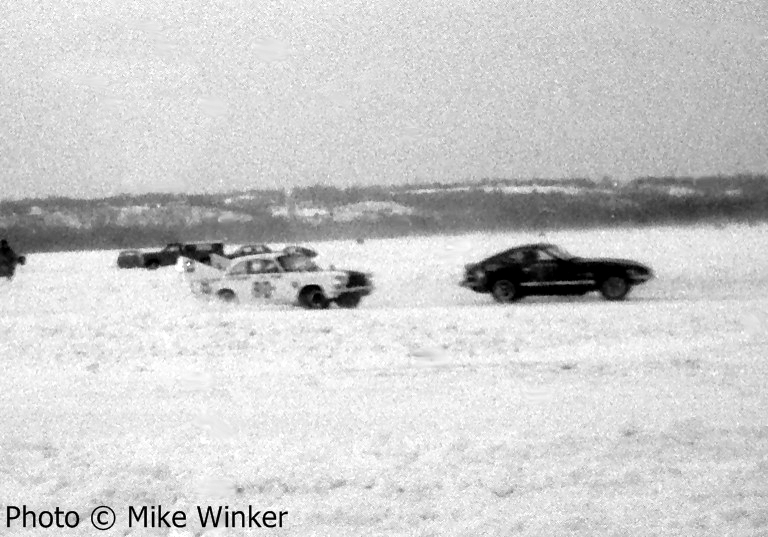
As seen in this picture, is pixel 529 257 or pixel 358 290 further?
pixel 529 257

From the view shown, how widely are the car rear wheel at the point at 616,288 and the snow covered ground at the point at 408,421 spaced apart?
2855 mm

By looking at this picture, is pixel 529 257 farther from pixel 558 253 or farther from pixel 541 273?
pixel 558 253

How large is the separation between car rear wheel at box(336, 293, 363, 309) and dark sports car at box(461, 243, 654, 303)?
2.57m

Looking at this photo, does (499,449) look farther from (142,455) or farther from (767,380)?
(767,380)

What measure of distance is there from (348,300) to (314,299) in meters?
0.77

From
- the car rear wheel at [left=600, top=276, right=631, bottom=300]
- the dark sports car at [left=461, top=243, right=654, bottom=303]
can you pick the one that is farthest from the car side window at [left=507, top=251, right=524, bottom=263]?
the car rear wheel at [left=600, top=276, right=631, bottom=300]

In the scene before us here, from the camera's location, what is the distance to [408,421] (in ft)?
25.8

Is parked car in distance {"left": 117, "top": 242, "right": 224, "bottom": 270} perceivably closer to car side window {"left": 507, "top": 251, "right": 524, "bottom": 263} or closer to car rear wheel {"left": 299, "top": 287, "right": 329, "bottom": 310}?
car rear wheel {"left": 299, "top": 287, "right": 329, "bottom": 310}

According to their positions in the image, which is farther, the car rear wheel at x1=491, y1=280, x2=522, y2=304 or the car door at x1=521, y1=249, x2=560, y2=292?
the car rear wheel at x1=491, y1=280, x2=522, y2=304

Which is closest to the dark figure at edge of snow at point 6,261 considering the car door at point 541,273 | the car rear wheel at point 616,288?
the car door at point 541,273

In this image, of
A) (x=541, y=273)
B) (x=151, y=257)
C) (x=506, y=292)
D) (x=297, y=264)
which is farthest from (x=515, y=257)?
(x=151, y=257)

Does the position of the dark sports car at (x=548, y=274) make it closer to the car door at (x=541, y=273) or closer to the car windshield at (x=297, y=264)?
the car door at (x=541, y=273)

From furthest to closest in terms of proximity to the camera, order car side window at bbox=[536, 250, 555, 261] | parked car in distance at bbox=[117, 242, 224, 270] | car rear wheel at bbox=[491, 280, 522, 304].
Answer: parked car in distance at bbox=[117, 242, 224, 270] < car side window at bbox=[536, 250, 555, 261] < car rear wheel at bbox=[491, 280, 522, 304]

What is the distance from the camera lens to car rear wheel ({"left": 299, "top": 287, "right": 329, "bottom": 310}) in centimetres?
2011
